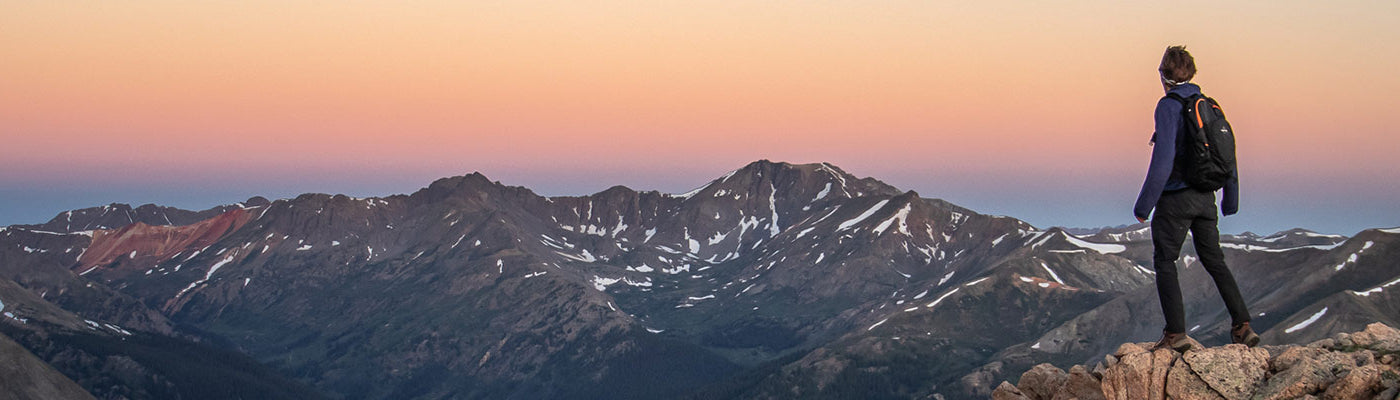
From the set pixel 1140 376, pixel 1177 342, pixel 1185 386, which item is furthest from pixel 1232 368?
pixel 1140 376

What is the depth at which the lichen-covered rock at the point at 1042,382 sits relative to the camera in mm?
29094

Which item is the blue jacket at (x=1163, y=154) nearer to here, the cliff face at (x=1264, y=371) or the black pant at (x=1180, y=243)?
the black pant at (x=1180, y=243)

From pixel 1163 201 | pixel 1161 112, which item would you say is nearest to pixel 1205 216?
pixel 1163 201

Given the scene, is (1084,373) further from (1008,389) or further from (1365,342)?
(1365,342)

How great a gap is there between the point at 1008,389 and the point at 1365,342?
8208mm

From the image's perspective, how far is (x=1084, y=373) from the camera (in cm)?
2755

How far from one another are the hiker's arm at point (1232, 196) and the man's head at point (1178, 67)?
2.35 m

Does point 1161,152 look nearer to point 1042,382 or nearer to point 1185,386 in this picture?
point 1185,386

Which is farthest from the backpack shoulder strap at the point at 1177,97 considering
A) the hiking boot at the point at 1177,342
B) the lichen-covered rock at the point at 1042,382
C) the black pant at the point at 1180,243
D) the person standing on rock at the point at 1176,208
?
the lichen-covered rock at the point at 1042,382

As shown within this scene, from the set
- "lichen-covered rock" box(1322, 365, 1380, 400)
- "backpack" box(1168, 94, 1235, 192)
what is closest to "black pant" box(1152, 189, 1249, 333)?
"backpack" box(1168, 94, 1235, 192)

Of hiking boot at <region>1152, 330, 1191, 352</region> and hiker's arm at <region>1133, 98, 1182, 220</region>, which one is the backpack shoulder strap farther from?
hiking boot at <region>1152, 330, 1191, 352</region>

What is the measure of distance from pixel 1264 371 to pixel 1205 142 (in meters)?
5.20

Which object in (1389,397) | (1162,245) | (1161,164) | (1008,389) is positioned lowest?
(1008,389)

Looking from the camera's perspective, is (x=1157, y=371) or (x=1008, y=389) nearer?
(x=1157, y=371)
